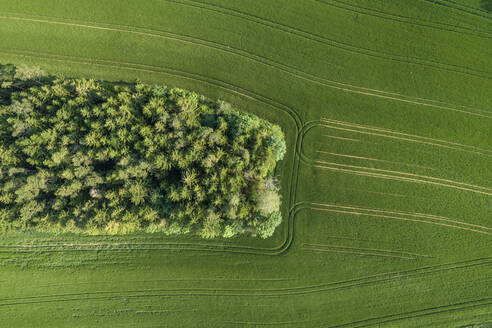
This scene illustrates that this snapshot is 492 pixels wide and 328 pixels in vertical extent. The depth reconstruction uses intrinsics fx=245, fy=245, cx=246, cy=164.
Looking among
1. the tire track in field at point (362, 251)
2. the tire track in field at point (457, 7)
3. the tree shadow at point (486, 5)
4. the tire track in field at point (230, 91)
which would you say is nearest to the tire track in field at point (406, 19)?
the tire track in field at point (457, 7)

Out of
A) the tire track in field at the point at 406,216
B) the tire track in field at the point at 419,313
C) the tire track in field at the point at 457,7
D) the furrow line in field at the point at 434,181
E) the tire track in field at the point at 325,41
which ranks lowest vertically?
the tire track in field at the point at 419,313

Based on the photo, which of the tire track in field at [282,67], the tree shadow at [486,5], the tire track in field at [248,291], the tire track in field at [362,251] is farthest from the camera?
the tree shadow at [486,5]

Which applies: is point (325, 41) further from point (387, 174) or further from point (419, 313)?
point (419, 313)

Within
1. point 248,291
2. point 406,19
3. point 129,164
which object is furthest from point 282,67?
point 248,291

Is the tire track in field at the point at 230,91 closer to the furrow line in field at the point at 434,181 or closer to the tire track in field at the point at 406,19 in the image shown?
the furrow line in field at the point at 434,181

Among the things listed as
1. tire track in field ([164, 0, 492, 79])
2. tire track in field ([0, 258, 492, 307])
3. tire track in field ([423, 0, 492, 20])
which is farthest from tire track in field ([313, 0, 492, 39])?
tire track in field ([0, 258, 492, 307])

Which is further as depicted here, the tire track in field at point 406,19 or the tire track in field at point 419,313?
the tire track in field at point 406,19

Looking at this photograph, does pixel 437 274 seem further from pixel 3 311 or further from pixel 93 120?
pixel 3 311

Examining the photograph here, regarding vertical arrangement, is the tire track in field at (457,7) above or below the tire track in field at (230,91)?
above
